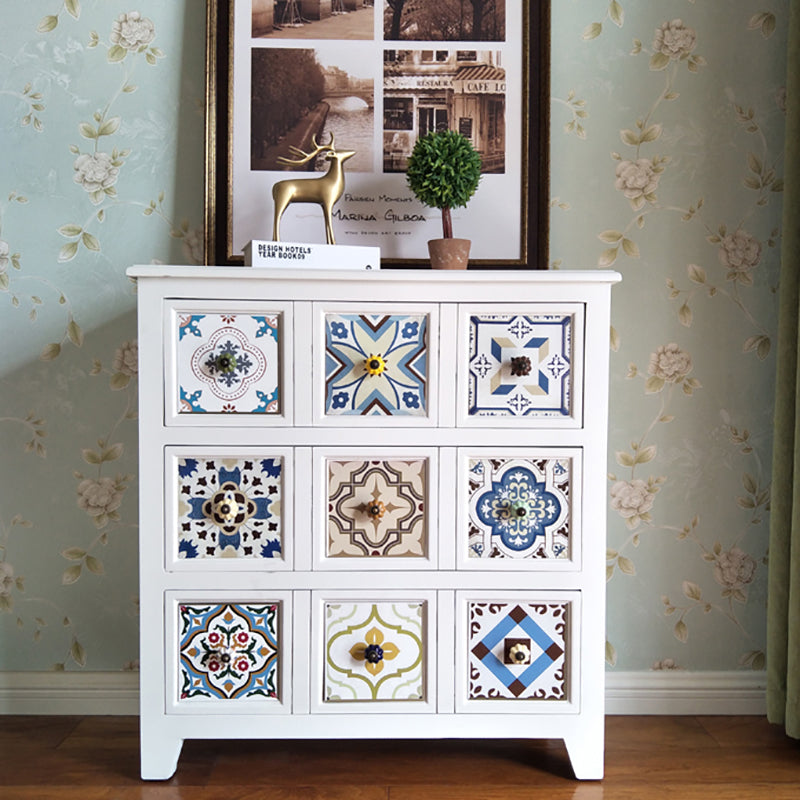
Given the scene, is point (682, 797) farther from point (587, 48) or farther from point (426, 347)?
point (587, 48)

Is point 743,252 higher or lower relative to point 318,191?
lower

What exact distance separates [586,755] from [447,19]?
157 centimetres

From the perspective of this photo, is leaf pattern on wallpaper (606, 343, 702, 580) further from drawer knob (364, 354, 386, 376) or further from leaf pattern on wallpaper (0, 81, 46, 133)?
leaf pattern on wallpaper (0, 81, 46, 133)

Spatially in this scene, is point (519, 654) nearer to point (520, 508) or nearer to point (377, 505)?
point (520, 508)

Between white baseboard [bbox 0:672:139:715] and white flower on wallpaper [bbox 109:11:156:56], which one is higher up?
white flower on wallpaper [bbox 109:11:156:56]

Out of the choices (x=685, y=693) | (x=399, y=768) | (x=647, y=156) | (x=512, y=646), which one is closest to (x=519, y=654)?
(x=512, y=646)

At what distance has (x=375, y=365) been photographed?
4.27 feet

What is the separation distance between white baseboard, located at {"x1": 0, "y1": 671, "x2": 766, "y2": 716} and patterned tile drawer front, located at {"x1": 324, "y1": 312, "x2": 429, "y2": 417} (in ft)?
2.91

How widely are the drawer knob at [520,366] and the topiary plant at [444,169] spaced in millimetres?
407

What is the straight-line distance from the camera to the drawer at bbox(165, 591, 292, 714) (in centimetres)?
132

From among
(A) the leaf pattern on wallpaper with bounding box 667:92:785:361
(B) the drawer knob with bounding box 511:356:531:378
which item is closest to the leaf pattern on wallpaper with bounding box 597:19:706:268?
(A) the leaf pattern on wallpaper with bounding box 667:92:785:361

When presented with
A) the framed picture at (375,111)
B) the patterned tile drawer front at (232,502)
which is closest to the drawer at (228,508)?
the patterned tile drawer front at (232,502)

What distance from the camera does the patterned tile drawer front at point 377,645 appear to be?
4.35 feet

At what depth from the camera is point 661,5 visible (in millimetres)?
1649
